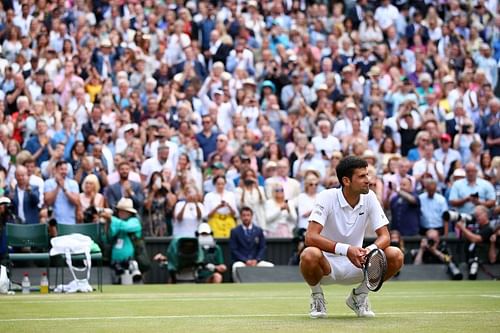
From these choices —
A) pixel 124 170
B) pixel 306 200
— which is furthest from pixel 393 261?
pixel 124 170

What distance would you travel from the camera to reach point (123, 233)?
19.5 metres

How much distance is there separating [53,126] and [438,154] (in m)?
7.62

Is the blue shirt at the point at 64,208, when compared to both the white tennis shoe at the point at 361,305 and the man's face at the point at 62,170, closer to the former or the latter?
the man's face at the point at 62,170

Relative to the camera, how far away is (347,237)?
10.6 metres

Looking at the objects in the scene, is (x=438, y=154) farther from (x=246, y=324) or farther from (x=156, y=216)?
(x=246, y=324)

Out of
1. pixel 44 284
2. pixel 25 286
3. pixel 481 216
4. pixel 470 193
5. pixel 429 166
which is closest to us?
pixel 25 286

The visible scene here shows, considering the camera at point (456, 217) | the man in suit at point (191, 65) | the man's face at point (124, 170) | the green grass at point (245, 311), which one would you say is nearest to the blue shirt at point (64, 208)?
the man's face at point (124, 170)

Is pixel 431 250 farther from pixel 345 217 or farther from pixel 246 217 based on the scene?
pixel 345 217

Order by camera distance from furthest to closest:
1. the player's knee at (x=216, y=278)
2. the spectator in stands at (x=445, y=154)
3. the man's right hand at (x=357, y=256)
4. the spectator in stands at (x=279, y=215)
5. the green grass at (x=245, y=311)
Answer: the spectator in stands at (x=445, y=154)
the spectator in stands at (x=279, y=215)
the player's knee at (x=216, y=278)
the man's right hand at (x=357, y=256)
the green grass at (x=245, y=311)

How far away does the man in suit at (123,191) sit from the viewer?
2050cm

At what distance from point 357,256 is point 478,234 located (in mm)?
11549

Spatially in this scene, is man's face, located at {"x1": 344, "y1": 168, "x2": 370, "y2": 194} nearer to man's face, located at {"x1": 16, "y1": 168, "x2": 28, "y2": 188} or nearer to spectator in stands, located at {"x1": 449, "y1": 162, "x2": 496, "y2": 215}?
man's face, located at {"x1": 16, "y1": 168, "x2": 28, "y2": 188}

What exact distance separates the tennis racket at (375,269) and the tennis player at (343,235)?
16 centimetres

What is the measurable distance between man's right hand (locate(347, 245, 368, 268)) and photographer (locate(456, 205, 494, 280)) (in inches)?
441
